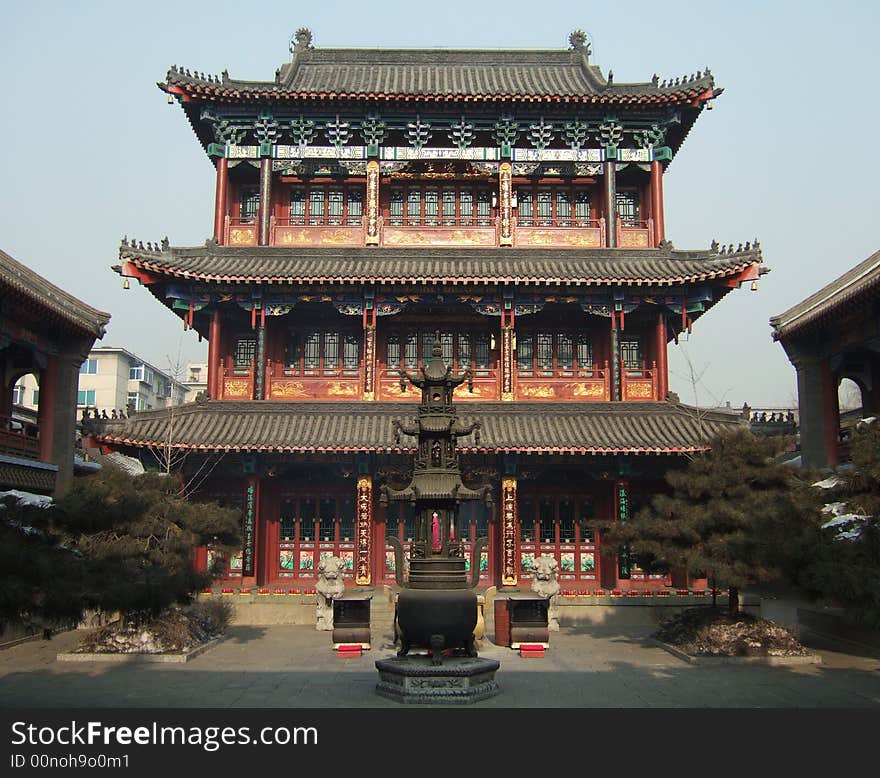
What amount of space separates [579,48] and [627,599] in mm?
18079

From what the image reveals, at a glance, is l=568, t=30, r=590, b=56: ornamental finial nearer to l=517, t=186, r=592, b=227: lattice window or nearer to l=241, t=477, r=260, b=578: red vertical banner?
l=517, t=186, r=592, b=227: lattice window

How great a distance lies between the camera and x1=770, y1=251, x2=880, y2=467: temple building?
21.3 m

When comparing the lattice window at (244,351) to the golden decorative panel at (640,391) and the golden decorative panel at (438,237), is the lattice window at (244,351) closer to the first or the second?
the golden decorative panel at (438,237)

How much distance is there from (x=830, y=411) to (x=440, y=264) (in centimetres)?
1144

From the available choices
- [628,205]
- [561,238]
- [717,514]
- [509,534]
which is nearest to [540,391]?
[509,534]

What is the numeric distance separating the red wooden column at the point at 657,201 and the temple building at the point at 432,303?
0.23 feet

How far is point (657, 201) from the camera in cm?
2467

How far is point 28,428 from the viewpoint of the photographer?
24.2m

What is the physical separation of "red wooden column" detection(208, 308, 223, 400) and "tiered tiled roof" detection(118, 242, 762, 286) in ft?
5.01

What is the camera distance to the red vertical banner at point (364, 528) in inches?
867

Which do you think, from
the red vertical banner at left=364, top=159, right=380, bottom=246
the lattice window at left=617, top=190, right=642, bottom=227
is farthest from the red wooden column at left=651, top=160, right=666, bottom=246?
the red vertical banner at left=364, top=159, right=380, bottom=246

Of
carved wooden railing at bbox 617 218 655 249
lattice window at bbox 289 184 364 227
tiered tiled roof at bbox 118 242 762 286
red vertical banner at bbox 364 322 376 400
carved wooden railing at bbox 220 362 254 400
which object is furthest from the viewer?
lattice window at bbox 289 184 364 227

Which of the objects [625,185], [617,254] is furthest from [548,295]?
[625,185]

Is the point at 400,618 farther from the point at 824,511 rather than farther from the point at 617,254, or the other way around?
the point at 617,254
